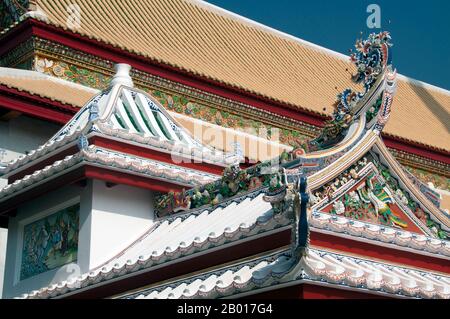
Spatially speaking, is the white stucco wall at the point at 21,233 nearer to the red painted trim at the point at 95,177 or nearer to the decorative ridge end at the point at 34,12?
the red painted trim at the point at 95,177

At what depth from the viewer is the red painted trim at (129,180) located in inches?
428

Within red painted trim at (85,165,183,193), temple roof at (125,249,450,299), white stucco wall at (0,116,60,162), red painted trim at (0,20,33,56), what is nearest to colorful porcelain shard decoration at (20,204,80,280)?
red painted trim at (85,165,183,193)

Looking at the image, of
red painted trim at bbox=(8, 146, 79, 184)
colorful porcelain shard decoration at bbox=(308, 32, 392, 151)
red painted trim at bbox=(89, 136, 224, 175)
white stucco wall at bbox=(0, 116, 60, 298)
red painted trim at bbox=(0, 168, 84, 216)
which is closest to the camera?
colorful porcelain shard decoration at bbox=(308, 32, 392, 151)

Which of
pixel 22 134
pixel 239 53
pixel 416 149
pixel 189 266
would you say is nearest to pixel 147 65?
pixel 22 134

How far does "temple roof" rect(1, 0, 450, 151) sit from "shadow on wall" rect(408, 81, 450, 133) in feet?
0.14

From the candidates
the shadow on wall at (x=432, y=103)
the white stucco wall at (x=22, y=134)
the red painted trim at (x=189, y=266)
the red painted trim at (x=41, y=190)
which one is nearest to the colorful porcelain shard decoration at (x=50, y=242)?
the red painted trim at (x=41, y=190)

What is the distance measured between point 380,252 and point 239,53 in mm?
16077

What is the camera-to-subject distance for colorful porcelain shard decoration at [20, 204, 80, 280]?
11.2 metres

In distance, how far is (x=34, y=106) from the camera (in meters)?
16.4

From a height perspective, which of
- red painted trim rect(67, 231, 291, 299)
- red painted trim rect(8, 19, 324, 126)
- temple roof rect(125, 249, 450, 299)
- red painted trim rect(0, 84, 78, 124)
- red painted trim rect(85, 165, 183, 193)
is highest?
red painted trim rect(8, 19, 324, 126)

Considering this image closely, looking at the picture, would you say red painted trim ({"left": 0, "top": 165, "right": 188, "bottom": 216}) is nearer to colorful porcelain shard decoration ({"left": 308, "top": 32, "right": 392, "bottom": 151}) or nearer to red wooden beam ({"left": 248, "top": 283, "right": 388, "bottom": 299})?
colorful porcelain shard decoration ({"left": 308, "top": 32, "right": 392, "bottom": 151})

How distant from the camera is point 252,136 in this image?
69.7 ft
